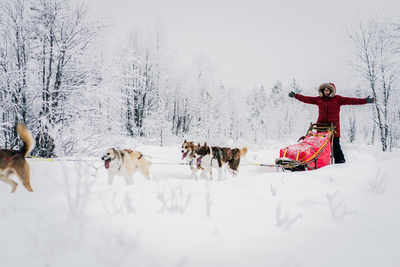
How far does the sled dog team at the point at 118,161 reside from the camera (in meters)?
1.57

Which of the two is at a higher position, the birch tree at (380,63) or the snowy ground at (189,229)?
the birch tree at (380,63)

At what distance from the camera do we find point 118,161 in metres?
2.03

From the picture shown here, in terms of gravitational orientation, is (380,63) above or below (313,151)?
above

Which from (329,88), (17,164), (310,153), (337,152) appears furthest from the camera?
(337,152)

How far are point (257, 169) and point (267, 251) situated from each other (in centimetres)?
347

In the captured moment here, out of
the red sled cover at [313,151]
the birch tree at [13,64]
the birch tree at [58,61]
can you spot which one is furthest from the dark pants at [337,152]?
the birch tree at [13,64]

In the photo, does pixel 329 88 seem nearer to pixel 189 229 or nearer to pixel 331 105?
pixel 331 105

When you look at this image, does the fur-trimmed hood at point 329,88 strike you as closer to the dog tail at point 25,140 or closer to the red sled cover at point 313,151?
the red sled cover at point 313,151

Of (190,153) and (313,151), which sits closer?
(190,153)

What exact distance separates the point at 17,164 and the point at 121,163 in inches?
31.1

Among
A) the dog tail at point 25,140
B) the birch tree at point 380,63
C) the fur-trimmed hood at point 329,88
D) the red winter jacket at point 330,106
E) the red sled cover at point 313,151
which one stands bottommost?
the red sled cover at point 313,151

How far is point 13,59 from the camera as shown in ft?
14.3

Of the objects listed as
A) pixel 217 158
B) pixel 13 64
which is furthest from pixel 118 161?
pixel 13 64

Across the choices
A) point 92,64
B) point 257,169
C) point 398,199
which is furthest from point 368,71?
point 92,64
